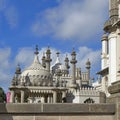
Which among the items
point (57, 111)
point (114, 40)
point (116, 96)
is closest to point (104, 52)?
point (114, 40)

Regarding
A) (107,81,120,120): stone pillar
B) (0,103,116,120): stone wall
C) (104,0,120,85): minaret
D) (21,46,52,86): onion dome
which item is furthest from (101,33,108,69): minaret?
(0,103,116,120): stone wall

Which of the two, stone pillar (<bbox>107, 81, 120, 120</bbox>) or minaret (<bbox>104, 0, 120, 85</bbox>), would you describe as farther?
minaret (<bbox>104, 0, 120, 85</bbox>)

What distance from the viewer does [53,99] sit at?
4091 cm

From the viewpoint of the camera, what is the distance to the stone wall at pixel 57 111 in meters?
7.57

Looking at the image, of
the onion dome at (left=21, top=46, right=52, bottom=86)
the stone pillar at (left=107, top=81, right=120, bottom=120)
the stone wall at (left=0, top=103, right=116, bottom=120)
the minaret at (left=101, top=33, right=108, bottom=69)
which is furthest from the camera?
the minaret at (left=101, top=33, right=108, bottom=69)

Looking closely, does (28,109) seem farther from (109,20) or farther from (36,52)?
(36,52)

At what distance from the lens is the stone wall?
757 centimetres

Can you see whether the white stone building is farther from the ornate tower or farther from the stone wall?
the stone wall

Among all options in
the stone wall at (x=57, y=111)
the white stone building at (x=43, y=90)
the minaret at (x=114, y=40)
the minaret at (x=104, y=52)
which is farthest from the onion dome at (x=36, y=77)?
the stone wall at (x=57, y=111)

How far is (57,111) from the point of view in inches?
301

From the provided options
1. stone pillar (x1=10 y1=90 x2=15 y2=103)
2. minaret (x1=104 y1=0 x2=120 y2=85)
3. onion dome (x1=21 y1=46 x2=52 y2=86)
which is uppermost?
minaret (x1=104 y1=0 x2=120 y2=85)

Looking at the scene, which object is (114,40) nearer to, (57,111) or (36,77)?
(36,77)

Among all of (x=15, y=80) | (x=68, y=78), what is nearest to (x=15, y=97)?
(x=15, y=80)

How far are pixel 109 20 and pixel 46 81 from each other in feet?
32.5
